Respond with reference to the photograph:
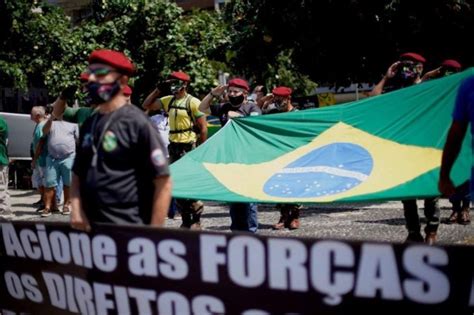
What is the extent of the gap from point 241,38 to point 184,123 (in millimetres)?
8887

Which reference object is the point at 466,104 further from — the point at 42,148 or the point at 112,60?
the point at 42,148

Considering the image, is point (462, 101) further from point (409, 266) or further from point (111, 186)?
point (111, 186)

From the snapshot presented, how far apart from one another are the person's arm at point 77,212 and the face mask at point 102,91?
51cm

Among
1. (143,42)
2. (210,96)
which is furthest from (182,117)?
(143,42)

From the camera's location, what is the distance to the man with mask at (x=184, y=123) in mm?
8094

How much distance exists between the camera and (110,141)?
383 cm

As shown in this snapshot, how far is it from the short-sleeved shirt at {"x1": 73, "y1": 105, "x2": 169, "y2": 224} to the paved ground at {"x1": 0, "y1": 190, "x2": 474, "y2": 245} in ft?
10.8

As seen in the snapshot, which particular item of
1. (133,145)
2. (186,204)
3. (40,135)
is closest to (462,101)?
(133,145)

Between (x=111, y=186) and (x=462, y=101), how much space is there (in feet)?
6.94

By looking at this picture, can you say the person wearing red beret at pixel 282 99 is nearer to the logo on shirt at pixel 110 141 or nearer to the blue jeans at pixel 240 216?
the blue jeans at pixel 240 216

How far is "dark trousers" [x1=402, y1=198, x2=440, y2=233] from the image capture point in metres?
6.32

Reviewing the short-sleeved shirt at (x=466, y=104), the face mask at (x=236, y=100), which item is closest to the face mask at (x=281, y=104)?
the face mask at (x=236, y=100)

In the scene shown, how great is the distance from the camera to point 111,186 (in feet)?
12.7

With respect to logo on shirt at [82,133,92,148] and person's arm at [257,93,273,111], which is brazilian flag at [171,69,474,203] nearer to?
logo on shirt at [82,133,92,148]
